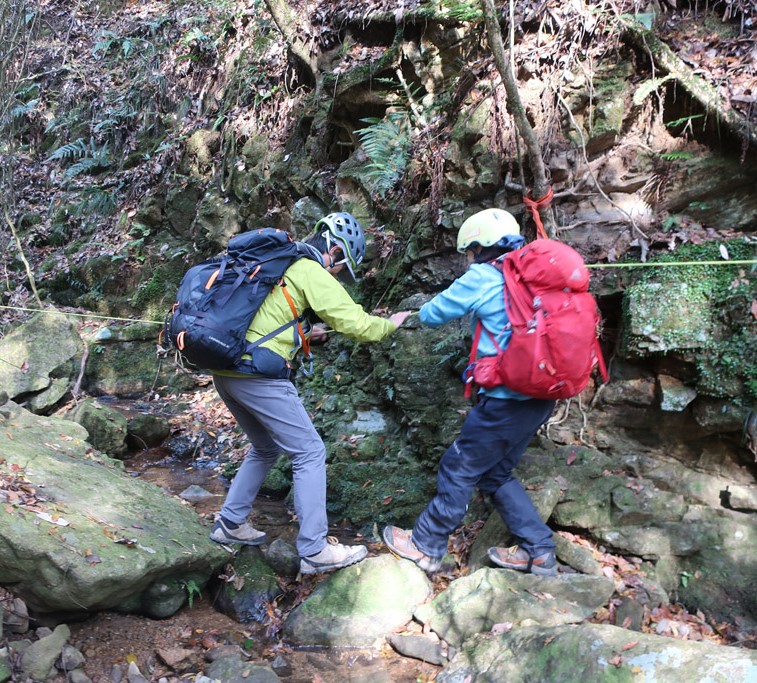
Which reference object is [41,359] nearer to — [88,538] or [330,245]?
[88,538]

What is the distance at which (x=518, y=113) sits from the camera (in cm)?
467

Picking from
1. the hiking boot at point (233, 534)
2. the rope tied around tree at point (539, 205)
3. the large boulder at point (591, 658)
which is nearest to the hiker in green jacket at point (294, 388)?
the hiking boot at point (233, 534)

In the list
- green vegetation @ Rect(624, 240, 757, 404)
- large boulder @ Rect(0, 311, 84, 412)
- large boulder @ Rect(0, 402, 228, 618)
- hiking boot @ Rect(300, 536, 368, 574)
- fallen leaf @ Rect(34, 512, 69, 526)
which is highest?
green vegetation @ Rect(624, 240, 757, 404)

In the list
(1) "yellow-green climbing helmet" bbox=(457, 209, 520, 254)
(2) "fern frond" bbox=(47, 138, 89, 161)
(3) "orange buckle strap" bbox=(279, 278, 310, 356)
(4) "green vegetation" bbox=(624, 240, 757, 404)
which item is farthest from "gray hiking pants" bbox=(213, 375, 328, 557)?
(2) "fern frond" bbox=(47, 138, 89, 161)

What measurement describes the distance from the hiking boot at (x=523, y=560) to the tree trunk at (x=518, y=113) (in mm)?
2793

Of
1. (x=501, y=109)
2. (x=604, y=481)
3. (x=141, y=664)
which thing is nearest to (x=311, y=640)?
(x=141, y=664)

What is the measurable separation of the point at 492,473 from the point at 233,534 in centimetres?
205

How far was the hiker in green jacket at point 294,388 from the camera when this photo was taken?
3734mm

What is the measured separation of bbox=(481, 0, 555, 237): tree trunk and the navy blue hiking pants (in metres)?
2.14

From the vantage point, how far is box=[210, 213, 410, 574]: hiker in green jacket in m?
3.73

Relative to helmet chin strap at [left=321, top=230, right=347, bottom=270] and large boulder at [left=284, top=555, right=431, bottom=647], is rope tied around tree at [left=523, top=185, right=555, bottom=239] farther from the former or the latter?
large boulder at [left=284, top=555, right=431, bottom=647]

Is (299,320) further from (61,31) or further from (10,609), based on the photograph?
(61,31)

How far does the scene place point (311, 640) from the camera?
3695mm

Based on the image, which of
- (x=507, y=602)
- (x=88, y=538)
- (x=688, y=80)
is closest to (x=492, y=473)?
(x=507, y=602)
